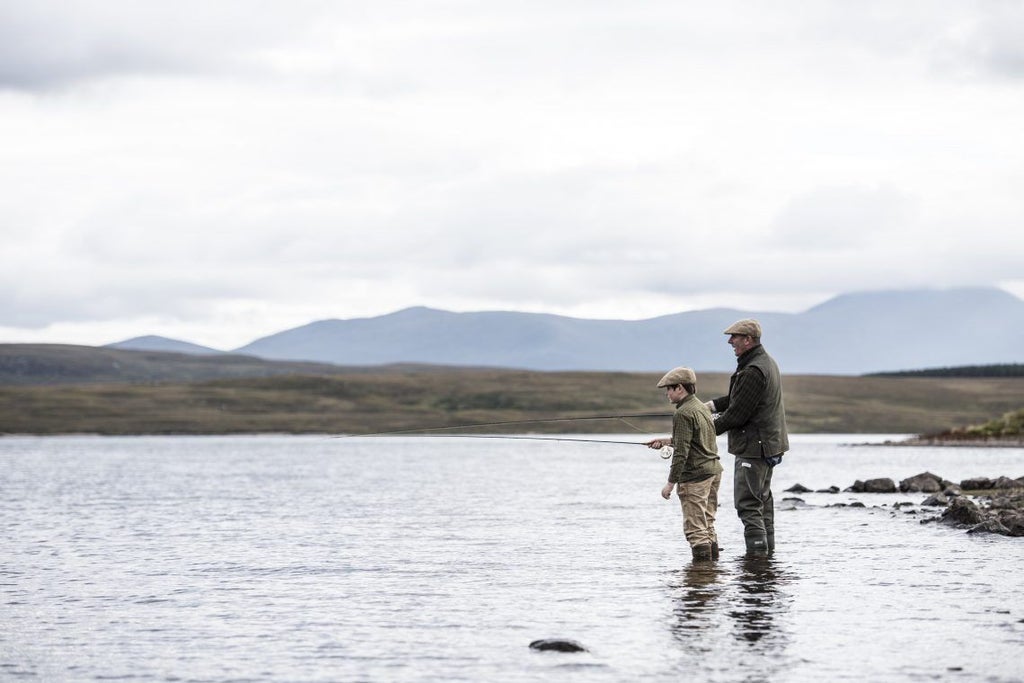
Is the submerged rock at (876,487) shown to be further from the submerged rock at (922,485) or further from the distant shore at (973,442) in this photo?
the distant shore at (973,442)

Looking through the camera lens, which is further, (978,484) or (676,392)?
(978,484)

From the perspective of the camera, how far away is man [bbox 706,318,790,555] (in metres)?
14.1

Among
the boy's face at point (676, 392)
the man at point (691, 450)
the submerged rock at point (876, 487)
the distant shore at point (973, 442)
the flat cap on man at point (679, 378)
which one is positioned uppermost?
the flat cap on man at point (679, 378)

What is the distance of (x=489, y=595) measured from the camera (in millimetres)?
13320

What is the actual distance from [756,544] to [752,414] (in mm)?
1956

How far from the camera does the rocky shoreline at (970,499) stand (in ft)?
61.1

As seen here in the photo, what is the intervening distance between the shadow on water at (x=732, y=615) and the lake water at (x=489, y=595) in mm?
37

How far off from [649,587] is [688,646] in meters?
3.41

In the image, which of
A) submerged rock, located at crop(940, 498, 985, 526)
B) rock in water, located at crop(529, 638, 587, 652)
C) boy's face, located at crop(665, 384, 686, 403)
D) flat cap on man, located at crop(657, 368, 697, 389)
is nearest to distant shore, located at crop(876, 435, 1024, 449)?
submerged rock, located at crop(940, 498, 985, 526)

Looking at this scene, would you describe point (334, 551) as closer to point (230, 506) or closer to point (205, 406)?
point (230, 506)

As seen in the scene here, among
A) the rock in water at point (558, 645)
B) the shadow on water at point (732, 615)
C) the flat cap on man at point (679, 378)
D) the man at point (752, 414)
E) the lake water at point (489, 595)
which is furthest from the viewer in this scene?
the man at point (752, 414)

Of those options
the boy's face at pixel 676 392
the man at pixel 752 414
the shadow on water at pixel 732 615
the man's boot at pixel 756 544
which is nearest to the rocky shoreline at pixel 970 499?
the man's boot at pixel 756 544

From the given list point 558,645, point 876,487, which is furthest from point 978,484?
point 558,645

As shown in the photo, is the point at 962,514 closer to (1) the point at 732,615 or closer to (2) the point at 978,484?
(1) the point at 732,615
